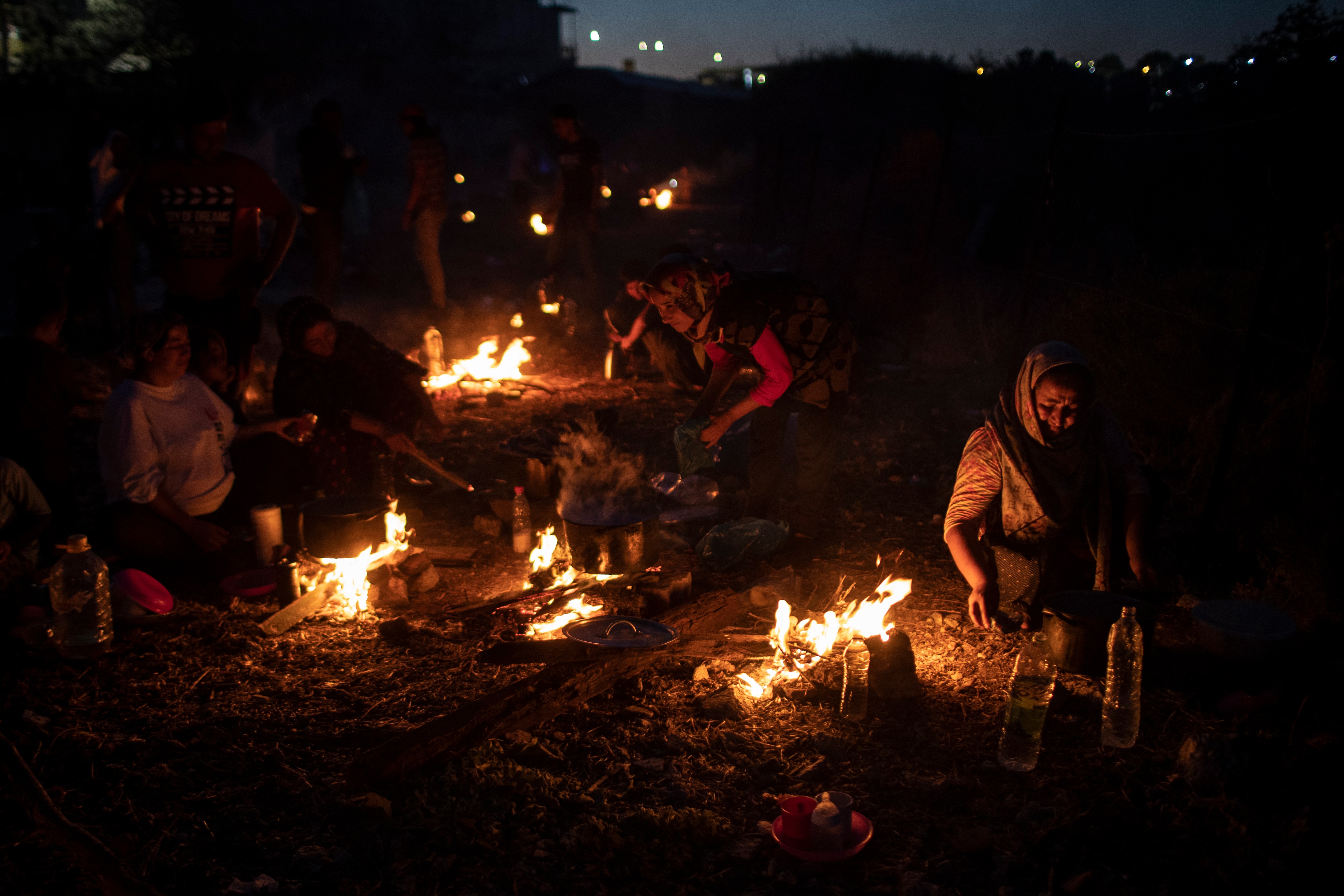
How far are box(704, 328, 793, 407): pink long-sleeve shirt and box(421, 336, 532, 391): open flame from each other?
16.7ft

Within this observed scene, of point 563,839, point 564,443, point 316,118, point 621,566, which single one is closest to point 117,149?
point 316,118

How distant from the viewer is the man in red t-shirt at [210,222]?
5691 mm

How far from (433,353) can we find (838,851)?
7.69 metres

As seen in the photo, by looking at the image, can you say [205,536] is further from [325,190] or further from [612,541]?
[325,190]

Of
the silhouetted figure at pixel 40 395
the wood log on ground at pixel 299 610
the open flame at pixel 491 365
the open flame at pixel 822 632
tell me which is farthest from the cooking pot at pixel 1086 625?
the open flame at pixel 491 365

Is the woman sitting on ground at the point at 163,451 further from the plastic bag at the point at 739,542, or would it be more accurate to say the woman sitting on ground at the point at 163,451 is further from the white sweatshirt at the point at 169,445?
the plastic bag at the point at 739,542

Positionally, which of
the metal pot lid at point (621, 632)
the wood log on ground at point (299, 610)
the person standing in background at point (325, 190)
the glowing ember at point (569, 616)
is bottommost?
the glowing ember at point (569, 616)

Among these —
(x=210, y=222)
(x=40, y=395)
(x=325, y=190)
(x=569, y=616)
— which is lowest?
(x=569, y=616)

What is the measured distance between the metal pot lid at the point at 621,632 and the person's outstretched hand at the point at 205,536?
2.10 meters

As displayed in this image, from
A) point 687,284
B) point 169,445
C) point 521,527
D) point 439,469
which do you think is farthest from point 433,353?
point 687,284

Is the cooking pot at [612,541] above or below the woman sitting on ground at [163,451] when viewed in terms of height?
below

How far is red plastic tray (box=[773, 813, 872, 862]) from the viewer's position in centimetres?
274

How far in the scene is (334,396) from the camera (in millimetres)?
5488

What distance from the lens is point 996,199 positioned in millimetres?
14812
